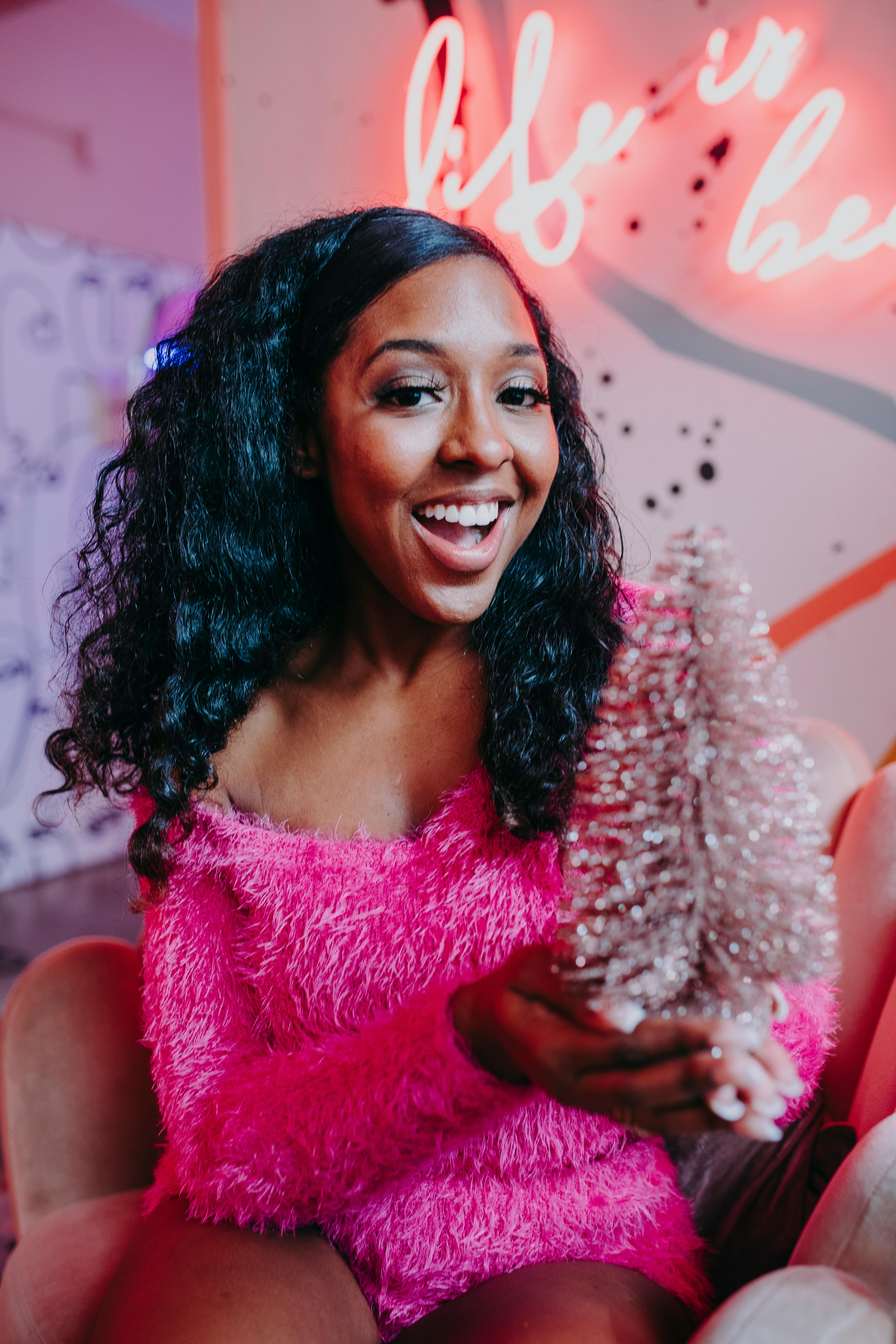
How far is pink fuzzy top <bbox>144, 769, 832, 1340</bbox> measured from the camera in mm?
861

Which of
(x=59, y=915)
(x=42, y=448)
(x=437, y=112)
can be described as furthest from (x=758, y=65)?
(x=59, y=915)

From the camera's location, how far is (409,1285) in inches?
35.6

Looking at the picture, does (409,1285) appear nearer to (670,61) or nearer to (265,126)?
(670,61)

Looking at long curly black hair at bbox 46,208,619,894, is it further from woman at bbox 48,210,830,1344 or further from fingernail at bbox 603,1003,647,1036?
fingernail at bbox 603,1003,647,1036

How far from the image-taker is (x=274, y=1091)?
2.82 ft

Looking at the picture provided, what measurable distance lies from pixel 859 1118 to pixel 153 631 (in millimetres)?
878

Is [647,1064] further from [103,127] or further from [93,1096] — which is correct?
[103,127]

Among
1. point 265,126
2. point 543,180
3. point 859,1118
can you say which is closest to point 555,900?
point 859,1118

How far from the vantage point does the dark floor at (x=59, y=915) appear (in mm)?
3260

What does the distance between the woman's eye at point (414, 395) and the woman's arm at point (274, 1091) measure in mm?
489

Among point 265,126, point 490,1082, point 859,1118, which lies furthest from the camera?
point 265,126

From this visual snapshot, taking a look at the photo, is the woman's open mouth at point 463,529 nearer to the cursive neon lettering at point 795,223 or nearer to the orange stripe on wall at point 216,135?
the cursive neon lettering at point 795,223

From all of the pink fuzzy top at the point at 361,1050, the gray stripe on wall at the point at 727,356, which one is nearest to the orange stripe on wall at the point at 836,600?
the gray stripe on wall at the point at 727,356

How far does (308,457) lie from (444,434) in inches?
8.0
